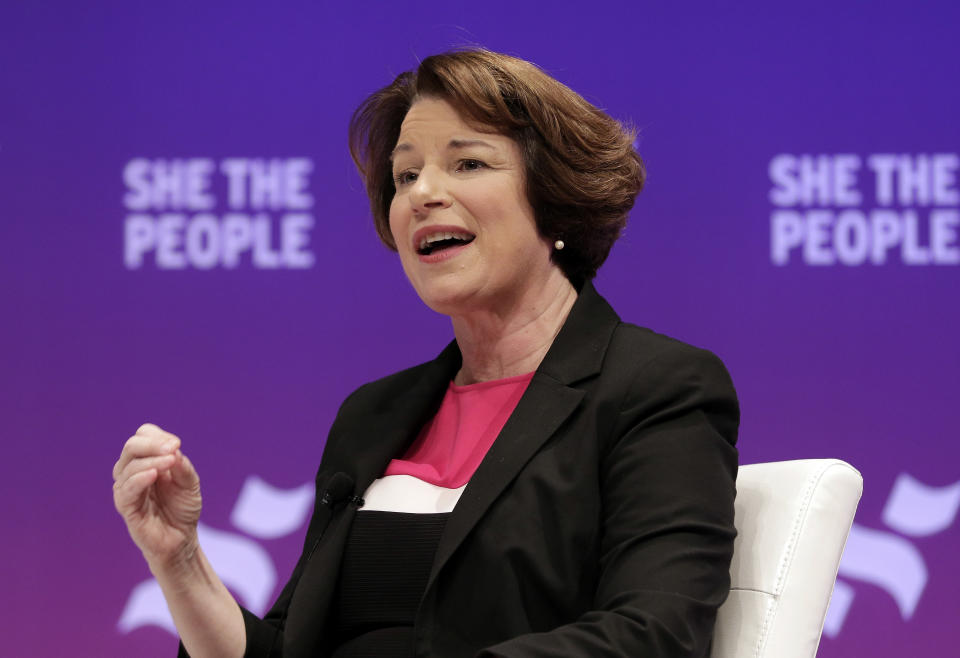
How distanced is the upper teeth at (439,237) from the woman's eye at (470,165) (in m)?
0.10

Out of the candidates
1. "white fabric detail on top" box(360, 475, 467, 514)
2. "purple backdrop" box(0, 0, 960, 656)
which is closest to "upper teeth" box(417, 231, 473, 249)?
"white fabric detail on top" box(360, 475, 467, 514)

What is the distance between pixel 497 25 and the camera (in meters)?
3.09

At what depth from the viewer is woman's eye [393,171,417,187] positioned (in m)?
1.80

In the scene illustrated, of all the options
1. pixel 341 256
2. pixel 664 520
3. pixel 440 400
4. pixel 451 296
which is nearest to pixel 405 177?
pixel 451 296

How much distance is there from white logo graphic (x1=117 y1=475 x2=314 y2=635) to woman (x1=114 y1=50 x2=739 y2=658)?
3.86 feet

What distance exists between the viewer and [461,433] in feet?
5.58

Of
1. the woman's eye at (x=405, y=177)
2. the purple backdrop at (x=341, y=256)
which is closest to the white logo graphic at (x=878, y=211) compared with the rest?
the purple backdrop at (x=341, y=256)

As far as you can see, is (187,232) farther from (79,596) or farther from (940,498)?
(940,498)

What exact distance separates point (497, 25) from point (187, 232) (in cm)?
103

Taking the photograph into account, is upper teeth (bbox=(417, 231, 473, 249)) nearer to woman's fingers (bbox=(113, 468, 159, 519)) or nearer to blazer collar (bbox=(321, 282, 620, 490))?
blazer collar (bbox=(321, 282, 620, 490))

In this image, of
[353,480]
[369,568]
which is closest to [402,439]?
[353,480]

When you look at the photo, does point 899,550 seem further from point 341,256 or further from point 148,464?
point 148,464

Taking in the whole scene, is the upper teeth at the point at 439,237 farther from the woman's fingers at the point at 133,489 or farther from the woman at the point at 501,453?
the woman's fingers at the point at 133,489

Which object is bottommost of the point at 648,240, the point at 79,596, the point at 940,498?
the point at 79,596
